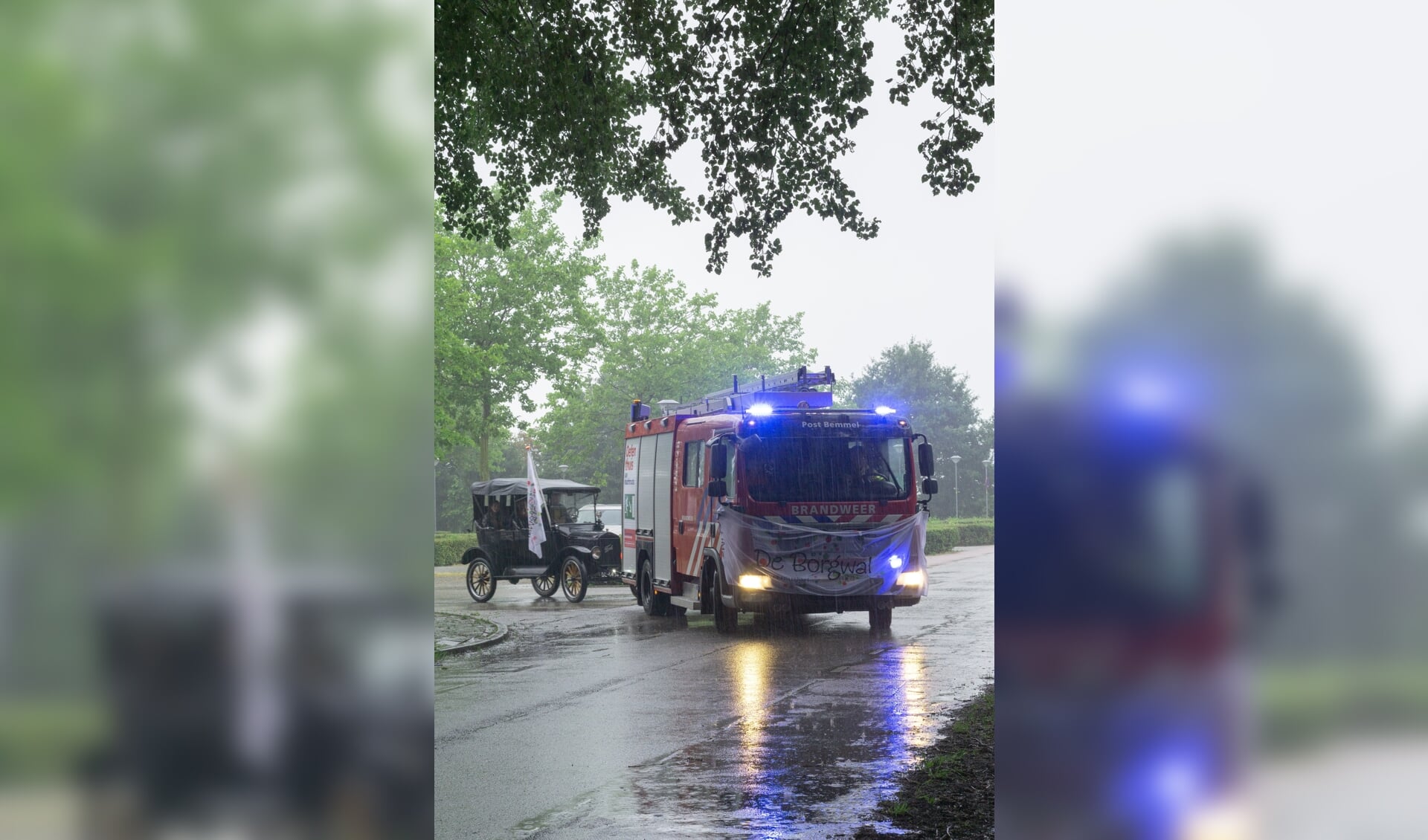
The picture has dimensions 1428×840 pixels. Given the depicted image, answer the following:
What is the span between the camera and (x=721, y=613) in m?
18.0

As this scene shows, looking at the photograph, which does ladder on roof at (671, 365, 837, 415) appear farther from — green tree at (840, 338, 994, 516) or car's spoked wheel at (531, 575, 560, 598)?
green tree at (840, 338, 994, 516)

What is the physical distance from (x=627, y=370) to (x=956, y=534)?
14757mm

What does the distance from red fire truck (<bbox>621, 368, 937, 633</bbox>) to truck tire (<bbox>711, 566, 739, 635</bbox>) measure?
19 millimetres

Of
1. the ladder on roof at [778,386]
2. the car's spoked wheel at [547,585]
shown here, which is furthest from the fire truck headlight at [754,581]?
the car's spoked wheel at [547,585]

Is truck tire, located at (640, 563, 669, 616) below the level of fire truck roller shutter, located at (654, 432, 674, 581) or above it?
below

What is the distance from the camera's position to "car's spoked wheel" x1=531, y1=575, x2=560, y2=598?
24641 millimetres

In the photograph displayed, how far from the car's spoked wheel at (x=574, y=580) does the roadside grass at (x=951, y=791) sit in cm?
1447

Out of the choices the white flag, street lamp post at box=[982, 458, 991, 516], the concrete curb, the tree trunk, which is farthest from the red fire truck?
street lamp post at box=[982, 458, 991, 516]
